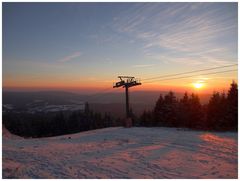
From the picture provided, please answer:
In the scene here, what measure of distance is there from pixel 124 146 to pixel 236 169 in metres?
5.98

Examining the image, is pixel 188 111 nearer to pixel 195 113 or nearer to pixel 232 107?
pixel 195 113

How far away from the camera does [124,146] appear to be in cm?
1389

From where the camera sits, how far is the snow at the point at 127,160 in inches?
358

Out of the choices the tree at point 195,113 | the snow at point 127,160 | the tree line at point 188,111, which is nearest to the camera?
the snow at point 127,160

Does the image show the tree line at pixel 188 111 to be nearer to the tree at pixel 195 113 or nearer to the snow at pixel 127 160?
the tree at pixel 195 113

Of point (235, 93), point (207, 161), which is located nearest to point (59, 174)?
point (207, 161)

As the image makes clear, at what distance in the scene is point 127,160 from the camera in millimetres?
10734

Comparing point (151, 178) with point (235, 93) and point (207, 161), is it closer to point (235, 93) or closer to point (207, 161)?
point (207, 161)

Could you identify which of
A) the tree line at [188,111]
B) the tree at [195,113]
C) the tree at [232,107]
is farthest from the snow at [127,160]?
the tree at [195,113]

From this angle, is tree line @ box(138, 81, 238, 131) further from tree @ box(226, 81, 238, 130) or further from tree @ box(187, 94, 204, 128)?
tree @ box(226, 81, 238, 130)

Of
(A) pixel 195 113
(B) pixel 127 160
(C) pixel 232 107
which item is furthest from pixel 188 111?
(B) pixel 127 160

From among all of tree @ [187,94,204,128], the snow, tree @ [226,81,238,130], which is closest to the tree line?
tree @ [187,94,204,128]

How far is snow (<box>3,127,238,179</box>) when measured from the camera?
909 cm

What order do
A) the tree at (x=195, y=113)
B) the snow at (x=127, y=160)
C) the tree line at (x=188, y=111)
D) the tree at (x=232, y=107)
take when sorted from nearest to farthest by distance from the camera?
the snow at (x=127, y=160) → the tree at (x=232, y=107) → the tree line at (x=188, y=111) → the tree at (x=195, y=113)
